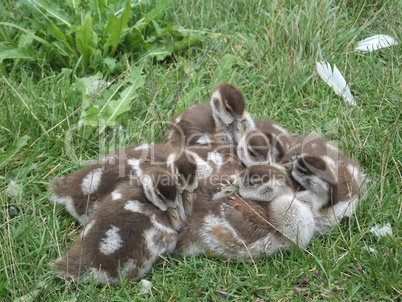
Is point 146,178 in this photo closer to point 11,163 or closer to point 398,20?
point 11,163

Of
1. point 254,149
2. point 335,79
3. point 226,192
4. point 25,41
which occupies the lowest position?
point 335,79

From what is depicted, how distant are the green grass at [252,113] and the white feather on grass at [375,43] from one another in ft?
0.18

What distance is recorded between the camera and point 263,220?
3.63m

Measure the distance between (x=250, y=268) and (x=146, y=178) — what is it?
833 millimetres

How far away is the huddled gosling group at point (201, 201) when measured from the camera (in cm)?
348

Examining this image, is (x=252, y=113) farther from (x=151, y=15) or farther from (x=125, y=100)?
(x=151, y=15)

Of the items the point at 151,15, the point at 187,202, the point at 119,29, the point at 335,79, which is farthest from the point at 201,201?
the point at 151,15

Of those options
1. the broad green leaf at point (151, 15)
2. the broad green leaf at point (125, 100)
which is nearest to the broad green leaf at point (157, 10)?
the broad green leaf at point (151, 15)

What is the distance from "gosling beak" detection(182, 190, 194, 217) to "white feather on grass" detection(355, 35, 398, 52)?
2.61 m

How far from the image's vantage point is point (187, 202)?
374 cm

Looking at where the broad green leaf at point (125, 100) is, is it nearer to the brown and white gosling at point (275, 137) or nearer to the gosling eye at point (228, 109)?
the gosling eye at point (228, 109)

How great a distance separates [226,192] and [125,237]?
716 mm

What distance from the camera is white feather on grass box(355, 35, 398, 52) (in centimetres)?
542

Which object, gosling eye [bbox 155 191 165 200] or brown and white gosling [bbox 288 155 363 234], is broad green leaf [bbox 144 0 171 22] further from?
gosling eye [bbox 155 191 165 200]
